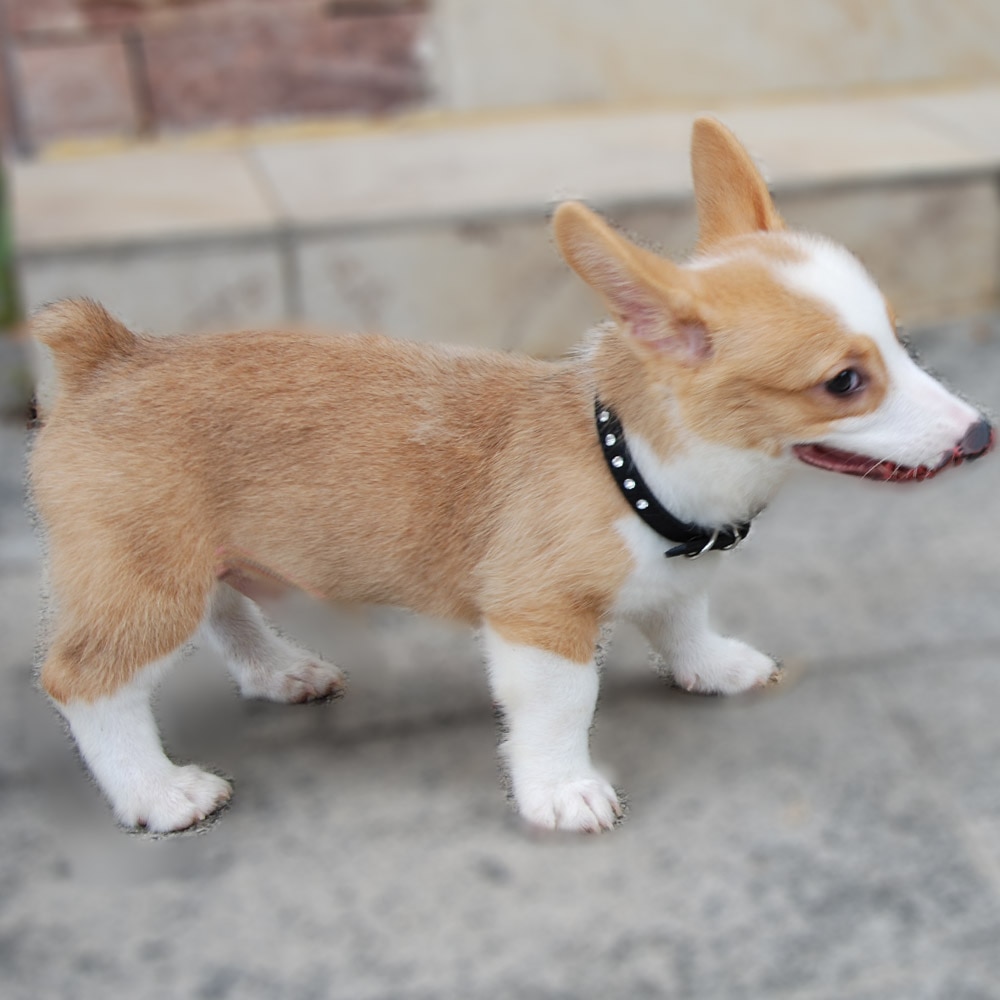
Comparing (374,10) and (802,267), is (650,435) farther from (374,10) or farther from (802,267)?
(374,10)

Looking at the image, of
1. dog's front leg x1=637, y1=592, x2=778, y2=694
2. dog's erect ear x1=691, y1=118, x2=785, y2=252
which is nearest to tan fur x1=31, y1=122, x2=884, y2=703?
dog's erect ear x1=691, y1=118, x2=785, y2=252

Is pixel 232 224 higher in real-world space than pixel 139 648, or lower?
lower

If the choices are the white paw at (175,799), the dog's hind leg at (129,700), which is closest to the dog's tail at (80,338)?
the dog's hind leg at (129,700)

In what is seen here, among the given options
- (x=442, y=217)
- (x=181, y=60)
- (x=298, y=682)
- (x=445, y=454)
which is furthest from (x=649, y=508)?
(x=181, y=60)

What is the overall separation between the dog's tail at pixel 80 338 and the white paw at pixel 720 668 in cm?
42

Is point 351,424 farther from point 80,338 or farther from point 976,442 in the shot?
point 976,442

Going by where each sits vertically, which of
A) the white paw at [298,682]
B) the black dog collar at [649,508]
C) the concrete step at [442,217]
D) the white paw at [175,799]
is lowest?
the concrete step at [442,217]

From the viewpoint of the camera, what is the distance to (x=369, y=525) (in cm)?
90

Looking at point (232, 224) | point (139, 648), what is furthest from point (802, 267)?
point (232, 224)

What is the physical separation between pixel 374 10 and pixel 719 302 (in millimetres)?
3928

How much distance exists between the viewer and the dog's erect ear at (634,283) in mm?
703

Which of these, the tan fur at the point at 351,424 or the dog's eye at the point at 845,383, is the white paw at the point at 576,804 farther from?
the dog's eye at the point at 845,383

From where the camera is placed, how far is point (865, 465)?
2.65ft

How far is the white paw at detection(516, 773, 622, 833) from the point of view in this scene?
0.89m
